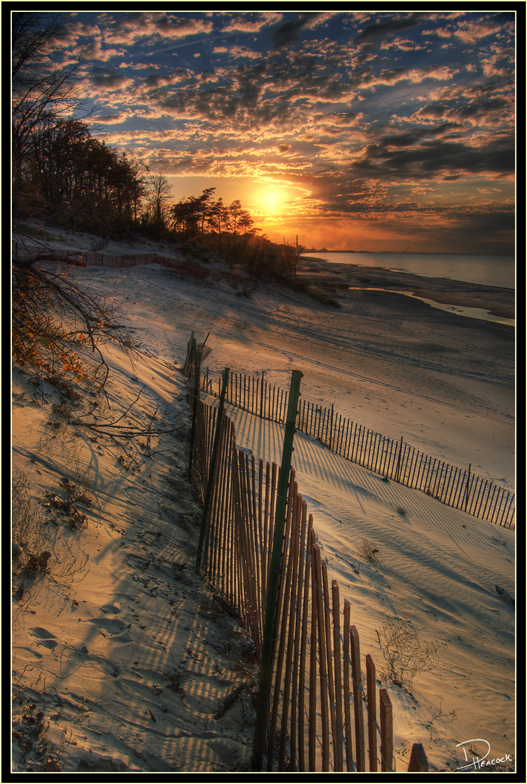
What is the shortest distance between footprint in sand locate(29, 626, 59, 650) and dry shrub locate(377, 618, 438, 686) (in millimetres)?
3082

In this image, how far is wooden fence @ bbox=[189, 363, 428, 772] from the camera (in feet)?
6.37

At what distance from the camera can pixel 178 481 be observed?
6473mm

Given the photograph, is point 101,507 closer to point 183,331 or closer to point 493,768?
point 493,768

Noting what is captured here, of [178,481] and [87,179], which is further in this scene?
[87,179]

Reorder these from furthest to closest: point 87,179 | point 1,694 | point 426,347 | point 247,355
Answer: point 426,347 → point 247,355 → point 87,179 → point 1,694

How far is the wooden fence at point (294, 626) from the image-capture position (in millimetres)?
1941

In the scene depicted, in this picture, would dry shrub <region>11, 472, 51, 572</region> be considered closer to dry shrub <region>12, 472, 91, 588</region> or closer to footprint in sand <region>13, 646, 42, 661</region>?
dry shrub <region>12, 472, 91, 588</region>

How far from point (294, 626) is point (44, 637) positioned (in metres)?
1.84

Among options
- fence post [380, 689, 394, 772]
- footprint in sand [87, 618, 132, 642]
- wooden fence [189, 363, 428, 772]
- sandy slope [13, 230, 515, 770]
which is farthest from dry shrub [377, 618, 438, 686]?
fence post [380, 689, 394, 772]

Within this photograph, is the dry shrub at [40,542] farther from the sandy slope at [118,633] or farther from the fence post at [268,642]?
the fence post at [268,642]

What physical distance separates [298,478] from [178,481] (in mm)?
3153

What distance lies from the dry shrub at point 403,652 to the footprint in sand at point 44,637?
3.08m

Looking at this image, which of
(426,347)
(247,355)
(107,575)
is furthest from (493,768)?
(426,347)

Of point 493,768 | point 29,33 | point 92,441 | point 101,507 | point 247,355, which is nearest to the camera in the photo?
point 493,768
